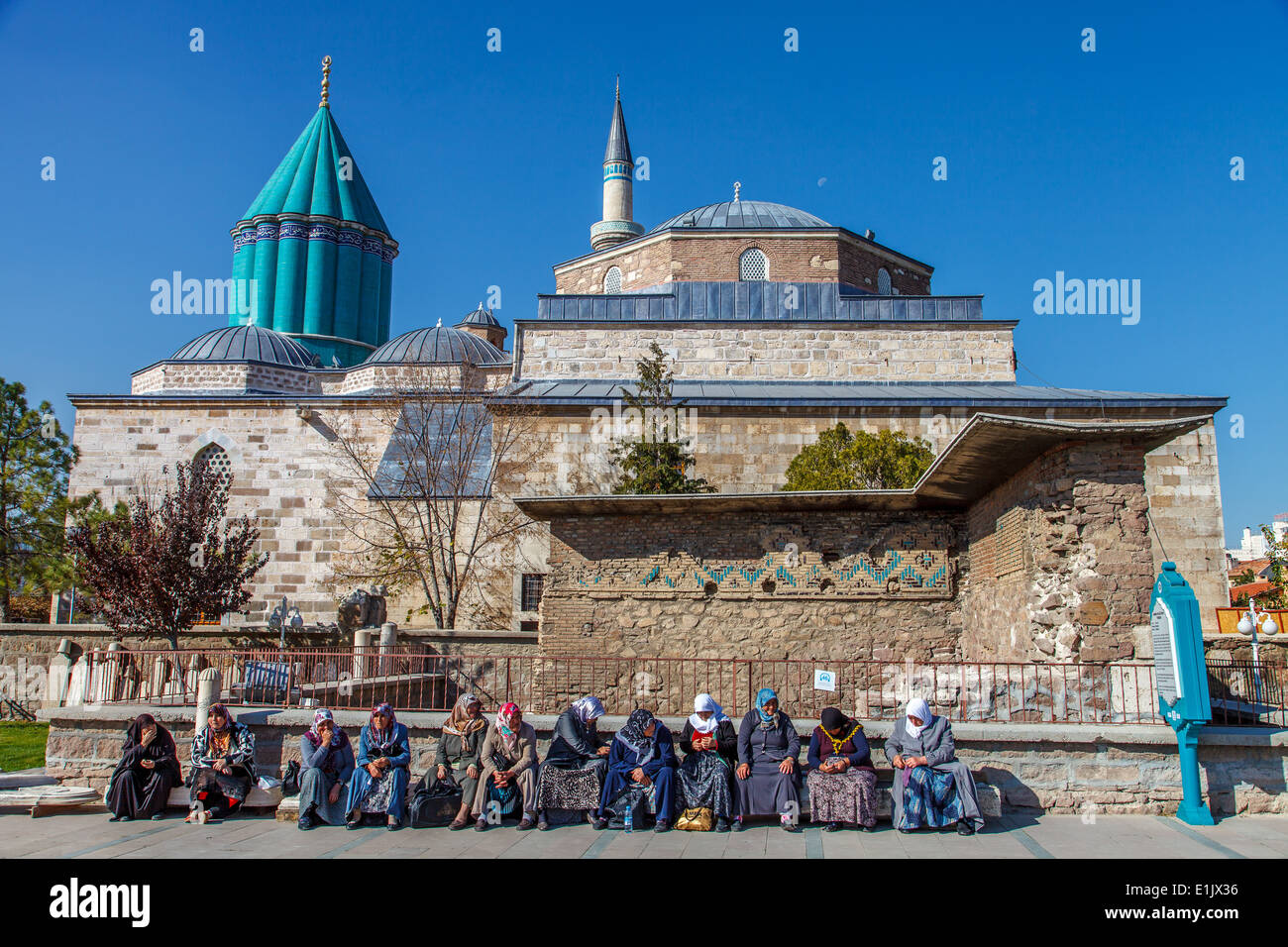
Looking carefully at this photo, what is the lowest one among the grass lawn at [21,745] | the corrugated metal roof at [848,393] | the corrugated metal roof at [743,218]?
the grass lawn at [21,745]

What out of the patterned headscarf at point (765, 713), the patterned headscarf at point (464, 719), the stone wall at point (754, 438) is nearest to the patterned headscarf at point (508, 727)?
the patterned headscarf at point (464, 719)

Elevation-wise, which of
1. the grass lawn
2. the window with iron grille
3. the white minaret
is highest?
the white minaret

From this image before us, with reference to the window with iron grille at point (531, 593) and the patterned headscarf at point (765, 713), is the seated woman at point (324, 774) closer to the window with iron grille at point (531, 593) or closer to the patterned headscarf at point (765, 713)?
the patterned headscarf at point (765, 713)

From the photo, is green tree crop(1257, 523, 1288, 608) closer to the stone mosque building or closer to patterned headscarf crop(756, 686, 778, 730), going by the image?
the stone mosque building

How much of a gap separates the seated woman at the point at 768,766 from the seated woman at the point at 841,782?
0.15 meters

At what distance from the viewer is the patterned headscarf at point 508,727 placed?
7.18m

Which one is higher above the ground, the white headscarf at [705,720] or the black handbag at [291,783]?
the white headscarf at [705,720]

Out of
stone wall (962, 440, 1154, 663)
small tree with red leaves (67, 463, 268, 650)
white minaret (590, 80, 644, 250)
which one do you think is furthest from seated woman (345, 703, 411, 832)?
white minaret (590, 80, 644, 250)

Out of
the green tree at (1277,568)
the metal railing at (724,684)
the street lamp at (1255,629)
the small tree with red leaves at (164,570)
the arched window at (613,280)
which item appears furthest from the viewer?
the arched window at (613,280)

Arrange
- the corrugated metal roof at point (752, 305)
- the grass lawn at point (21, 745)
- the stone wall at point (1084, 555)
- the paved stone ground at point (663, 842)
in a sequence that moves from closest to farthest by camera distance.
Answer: the paved stone ground at point (663, 842), the stone wall at point (1084, 555), the grass lawn at point (21, 745), the corrugated metal roof at point (752, 305)

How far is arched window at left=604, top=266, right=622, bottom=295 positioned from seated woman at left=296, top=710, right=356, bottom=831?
18537mm

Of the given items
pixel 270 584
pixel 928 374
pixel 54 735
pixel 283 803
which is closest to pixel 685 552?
pixel 283 803

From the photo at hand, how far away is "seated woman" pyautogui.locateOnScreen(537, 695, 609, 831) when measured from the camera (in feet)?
22.8

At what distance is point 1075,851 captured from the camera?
19.5 ft
